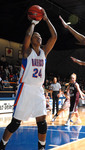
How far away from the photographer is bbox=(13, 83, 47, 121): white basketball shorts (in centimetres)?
341

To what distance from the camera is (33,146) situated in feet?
14.7

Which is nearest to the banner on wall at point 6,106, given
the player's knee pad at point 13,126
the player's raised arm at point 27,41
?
the player's knee pad at point 13,126

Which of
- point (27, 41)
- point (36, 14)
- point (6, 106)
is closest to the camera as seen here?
point (27, 41)

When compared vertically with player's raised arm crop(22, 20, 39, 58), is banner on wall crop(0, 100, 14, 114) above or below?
below

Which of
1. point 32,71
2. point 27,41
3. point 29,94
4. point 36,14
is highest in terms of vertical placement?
point 36,14

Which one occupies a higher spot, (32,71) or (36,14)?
(36,14)

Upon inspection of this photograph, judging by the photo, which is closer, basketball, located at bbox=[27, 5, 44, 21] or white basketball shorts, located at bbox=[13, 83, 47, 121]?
white basketball shorts, located at bbox=[13, 83, 47, 121]

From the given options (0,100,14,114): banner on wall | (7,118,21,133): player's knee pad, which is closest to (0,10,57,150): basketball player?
(7,118,21,133): player's knee pad

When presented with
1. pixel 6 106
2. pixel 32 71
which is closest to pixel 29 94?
pixel 32 71

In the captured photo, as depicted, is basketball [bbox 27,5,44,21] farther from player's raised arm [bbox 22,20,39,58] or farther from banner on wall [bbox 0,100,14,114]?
banner on wall [bbox 0,100,14,114]

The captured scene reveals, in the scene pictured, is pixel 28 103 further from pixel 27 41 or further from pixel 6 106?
pixel 6 106

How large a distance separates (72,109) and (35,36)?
4.47 metres

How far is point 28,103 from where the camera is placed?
3.42 metres

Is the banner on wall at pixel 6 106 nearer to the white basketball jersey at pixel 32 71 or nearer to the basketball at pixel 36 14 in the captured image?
the white basketball jersey at pixel 32 71
